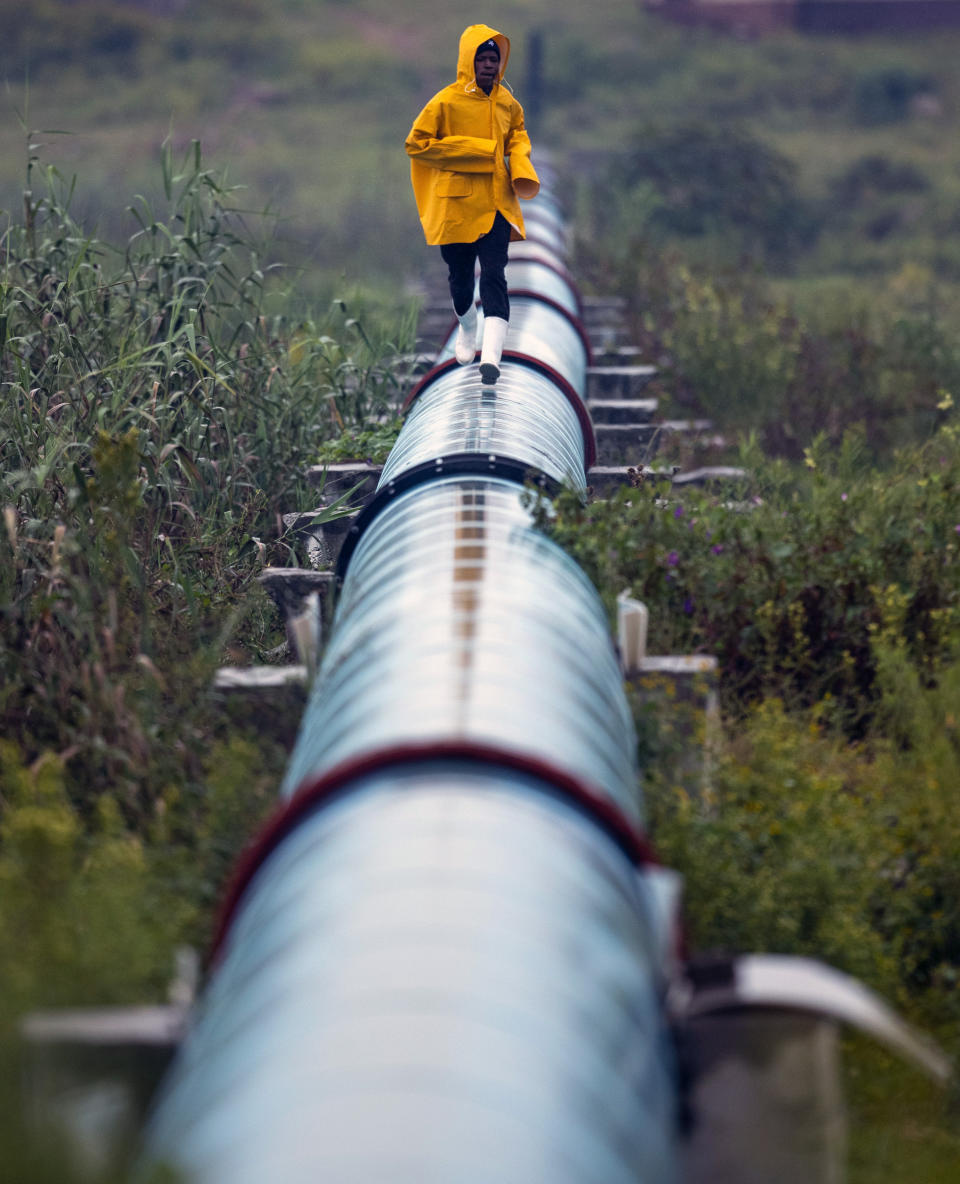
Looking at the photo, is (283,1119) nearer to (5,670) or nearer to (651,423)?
(5,670)

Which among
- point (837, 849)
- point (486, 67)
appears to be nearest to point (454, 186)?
point (486, 67)

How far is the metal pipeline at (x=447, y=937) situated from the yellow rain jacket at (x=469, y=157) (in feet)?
8.70

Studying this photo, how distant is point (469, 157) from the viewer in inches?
212

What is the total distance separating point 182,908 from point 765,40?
30203 millimetres

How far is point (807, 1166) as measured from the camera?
228 centimetres

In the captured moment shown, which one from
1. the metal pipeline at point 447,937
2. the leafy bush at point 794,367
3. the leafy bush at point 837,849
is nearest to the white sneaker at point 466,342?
the leafy bush at point 837,849

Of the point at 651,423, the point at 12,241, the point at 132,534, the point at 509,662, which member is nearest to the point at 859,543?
the point at 509,662

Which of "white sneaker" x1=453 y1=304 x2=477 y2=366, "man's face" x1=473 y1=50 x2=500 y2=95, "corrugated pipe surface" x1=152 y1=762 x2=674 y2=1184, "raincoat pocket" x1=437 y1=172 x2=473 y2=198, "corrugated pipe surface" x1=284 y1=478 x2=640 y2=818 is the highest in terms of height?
"man's face" x1=473 y1=50 x2=500 y2=95

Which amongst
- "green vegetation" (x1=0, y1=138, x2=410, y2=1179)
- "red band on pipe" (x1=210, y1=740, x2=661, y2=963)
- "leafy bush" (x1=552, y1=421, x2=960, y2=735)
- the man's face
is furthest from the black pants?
"red band on pipe" (x1=210, y1=740, x2=661, y2=963)

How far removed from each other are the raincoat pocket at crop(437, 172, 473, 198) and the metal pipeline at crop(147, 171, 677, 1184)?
270 cm

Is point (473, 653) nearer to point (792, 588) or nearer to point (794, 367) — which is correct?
point (792, 588)

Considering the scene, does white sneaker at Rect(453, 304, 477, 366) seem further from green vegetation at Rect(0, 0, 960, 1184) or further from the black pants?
green vegetation at Rect(0, 0, 960, 1184)

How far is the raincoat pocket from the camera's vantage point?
5.48 metres

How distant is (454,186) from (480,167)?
0.46ft
